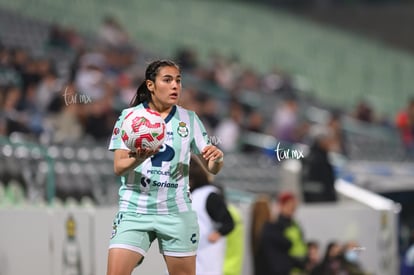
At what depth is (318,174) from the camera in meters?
15.3

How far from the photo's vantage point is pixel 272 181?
17219 mm

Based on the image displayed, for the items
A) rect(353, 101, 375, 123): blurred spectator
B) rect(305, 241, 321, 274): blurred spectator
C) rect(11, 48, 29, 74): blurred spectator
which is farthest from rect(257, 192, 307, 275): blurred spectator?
rect(353, 101, 375, 123): blurred spectator

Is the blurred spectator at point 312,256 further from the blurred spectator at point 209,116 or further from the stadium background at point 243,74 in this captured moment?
the blurred spectator at point 209,116

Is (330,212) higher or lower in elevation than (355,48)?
lower

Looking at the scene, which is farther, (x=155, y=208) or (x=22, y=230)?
(x=22, y=230)

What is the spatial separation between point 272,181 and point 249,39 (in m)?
9.89

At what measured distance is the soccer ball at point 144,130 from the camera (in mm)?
6910

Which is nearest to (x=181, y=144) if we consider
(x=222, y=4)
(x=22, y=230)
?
(x=22, y=230)

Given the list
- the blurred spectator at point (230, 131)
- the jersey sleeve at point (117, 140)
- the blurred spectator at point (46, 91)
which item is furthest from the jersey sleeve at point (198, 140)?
the blurred spectator at point (230, 131)

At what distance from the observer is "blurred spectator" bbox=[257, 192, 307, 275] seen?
12.7 meters

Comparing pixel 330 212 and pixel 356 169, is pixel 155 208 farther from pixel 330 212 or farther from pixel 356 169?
pixel 356 169

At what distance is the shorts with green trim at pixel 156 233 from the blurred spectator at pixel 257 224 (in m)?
5.93

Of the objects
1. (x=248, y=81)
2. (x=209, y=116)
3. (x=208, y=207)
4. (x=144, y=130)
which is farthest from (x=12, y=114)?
(x=248, y=81)

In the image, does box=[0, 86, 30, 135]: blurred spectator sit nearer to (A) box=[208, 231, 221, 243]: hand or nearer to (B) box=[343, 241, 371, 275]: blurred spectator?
(B) box=[343, 241, 371, 275]: blurred spectator
